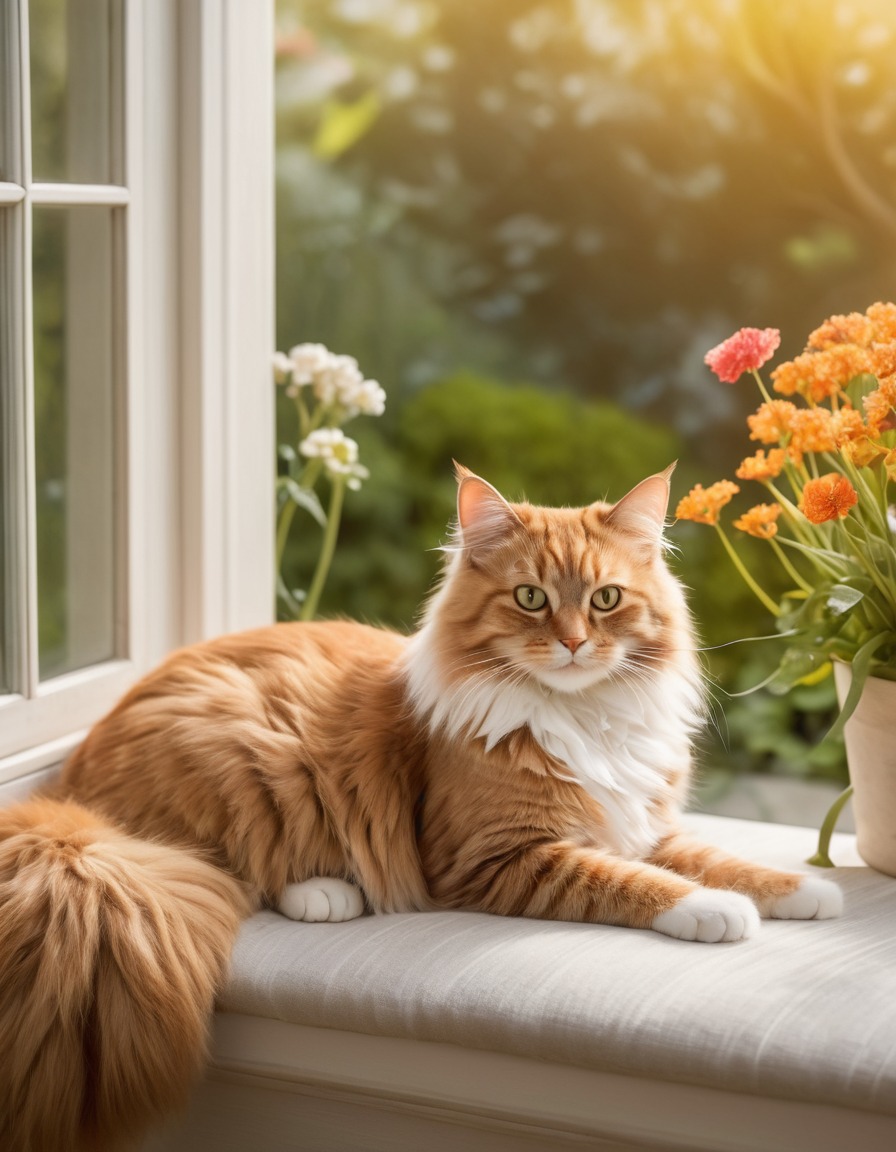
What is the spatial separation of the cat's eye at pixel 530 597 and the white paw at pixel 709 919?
391 millimetres

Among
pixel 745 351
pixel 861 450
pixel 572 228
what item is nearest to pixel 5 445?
pixel 745 351

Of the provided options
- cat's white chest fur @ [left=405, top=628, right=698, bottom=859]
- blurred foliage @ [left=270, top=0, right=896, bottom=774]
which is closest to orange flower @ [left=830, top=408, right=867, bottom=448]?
cat's white chest fur @ [left=405, top=628, right=698, bottom=859]

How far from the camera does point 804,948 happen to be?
141cm

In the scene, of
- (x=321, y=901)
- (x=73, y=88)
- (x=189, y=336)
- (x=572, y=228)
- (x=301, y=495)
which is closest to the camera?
(x=321, y=901)

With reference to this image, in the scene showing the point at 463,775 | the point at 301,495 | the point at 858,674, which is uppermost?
the point at 301,495

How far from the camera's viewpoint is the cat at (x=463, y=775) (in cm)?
148

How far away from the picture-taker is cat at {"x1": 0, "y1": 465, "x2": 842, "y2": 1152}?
148 cm

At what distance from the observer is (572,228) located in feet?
9.71

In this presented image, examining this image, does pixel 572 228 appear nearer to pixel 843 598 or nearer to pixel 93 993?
pixel 843 598

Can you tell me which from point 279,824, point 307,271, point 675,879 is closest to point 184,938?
point 279,824

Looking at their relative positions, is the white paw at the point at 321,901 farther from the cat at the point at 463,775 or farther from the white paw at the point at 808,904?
the white paw at the point at 808,904

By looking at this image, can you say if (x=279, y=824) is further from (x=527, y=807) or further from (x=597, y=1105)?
(x=597, y=1105)

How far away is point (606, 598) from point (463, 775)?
0.94 ft

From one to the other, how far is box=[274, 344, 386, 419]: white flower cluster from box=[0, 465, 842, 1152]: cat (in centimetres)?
69
